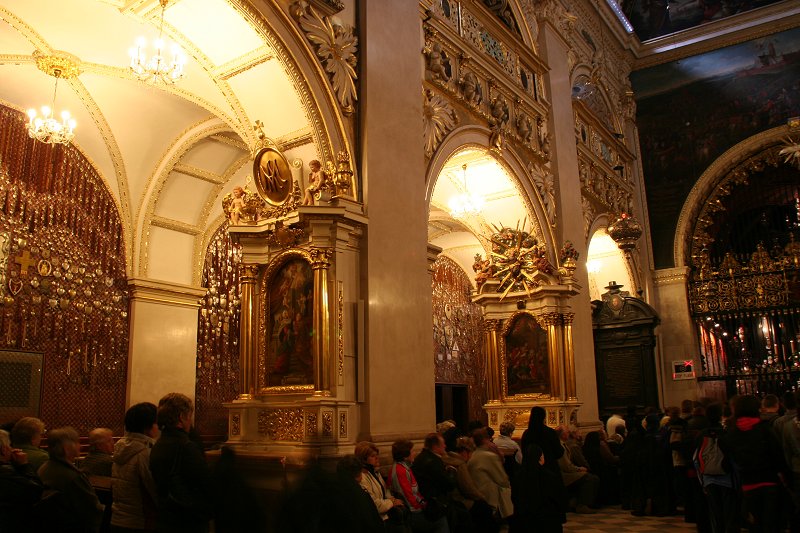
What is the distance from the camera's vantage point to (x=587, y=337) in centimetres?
1316

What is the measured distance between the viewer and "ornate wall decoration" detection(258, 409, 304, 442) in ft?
23.4

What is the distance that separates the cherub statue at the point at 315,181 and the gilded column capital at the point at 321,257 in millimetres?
544

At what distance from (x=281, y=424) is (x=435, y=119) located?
Result: 476 centimetres

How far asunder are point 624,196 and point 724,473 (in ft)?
43.6

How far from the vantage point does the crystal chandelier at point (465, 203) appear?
11922 millimetres

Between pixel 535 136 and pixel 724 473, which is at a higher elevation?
pixel 535 136

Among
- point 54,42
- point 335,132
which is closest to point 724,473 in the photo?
point 335,132

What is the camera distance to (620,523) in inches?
341

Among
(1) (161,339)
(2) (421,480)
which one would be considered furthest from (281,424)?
(1) (161,339)

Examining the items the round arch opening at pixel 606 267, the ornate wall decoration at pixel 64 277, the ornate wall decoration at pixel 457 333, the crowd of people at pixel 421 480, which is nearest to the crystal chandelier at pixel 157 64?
the ornate wall decoration at pixel 64 277

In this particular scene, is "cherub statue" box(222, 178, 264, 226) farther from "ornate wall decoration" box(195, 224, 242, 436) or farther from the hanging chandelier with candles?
"ornate wall decoration" box(195, 224, 242, 436)

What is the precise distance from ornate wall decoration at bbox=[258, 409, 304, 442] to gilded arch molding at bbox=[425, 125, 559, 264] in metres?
3.37

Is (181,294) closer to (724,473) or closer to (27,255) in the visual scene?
(27,255)

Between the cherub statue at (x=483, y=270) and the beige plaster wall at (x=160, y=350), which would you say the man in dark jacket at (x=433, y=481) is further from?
the cherub statue at (x=483, y=270)
